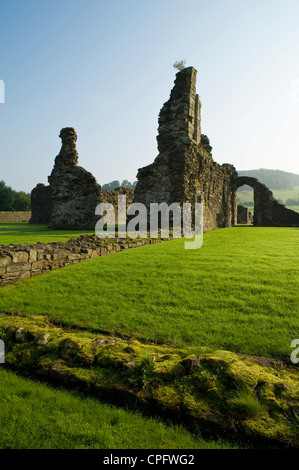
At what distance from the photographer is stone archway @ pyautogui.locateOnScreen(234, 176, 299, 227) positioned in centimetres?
3002

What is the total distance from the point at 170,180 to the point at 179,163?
994 mm

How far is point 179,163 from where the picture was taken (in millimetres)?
15836

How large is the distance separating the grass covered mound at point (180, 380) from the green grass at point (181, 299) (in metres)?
0.57

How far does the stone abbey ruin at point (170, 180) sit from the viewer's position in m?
16.2

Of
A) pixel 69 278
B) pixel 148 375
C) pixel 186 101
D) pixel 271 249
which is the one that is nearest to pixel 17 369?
pixel 148 375

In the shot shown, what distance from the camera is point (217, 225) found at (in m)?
22.7

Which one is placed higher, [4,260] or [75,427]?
[4,260]
